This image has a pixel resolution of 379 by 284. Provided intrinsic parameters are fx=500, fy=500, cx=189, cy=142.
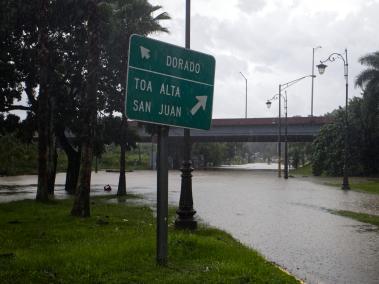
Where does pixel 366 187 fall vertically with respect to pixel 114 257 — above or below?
above

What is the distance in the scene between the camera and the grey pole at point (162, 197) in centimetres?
645

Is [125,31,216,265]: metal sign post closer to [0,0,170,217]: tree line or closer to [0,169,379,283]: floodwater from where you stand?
[0,169,379,283]: floodwater

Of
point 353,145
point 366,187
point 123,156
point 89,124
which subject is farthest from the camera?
point 353,145

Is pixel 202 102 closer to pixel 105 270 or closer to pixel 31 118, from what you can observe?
pixel 105 270

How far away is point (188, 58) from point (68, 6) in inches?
560

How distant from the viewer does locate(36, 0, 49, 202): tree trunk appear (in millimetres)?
17188

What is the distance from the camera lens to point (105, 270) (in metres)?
6.57

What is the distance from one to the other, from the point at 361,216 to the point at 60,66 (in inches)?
557

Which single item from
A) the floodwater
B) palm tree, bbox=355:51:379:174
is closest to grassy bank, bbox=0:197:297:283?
the floodwater

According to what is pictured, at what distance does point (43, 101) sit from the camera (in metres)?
17.5

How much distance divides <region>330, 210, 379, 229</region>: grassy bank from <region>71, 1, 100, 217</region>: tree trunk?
26.1 ft

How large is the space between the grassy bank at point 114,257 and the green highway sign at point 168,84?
194cm

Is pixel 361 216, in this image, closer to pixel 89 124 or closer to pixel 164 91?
pixel 89 124

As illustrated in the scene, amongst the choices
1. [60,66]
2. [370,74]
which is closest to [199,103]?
[60,66]
